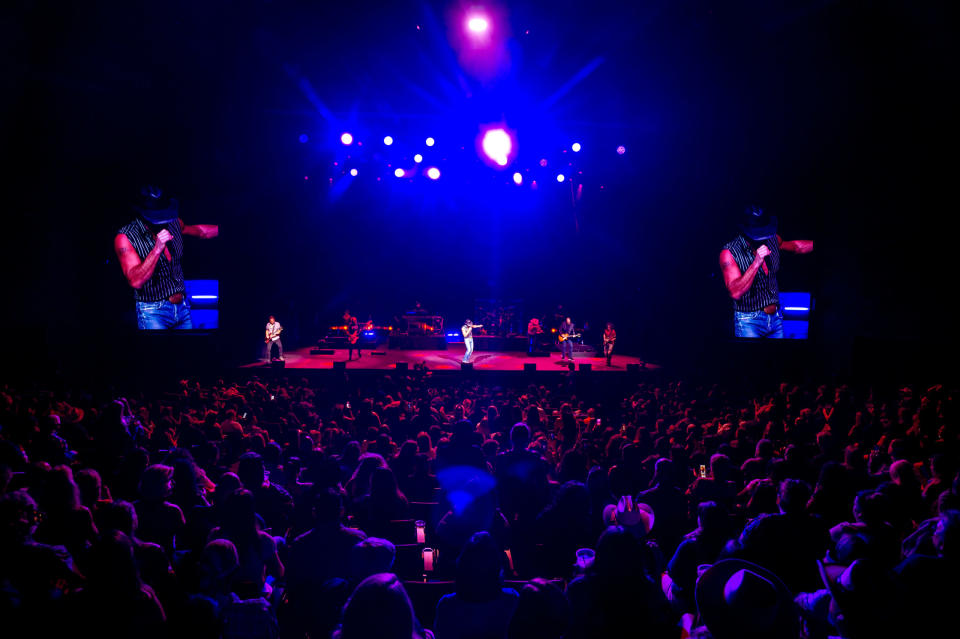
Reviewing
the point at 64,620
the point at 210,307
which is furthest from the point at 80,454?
the point at 210,307

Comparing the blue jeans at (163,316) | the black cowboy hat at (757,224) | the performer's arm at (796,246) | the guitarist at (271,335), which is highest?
the black cowboy hat at (757,224)

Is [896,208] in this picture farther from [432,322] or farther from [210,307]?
[210,307]

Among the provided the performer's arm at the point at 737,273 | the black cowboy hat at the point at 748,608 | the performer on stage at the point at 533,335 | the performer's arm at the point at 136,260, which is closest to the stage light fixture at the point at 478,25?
the black cowboy hat at the point at 748,608

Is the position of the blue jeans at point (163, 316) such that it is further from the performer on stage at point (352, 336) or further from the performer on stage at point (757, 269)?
the performer on stage at point (757, 269)

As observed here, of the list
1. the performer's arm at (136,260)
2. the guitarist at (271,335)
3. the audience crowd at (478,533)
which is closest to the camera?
the audience crowd at (478,533)

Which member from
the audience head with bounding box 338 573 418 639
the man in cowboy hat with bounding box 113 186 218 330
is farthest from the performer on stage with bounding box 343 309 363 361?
the audience head with bounding box 338 573 418 639

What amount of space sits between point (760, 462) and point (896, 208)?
35.8 feet

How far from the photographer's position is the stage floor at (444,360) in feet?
53.8

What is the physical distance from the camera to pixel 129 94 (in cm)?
1182

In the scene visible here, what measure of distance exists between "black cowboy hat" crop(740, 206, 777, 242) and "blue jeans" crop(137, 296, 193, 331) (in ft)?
53.6

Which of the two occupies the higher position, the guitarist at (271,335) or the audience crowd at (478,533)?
the guitarist at (271,335)

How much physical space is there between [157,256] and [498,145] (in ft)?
32.4

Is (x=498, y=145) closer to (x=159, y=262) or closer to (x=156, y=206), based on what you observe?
(x=156, y=206)

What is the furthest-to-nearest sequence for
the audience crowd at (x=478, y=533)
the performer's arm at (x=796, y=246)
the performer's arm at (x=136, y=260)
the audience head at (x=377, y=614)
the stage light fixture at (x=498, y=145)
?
the performer's arm at (x=796, y=246) < the performer's arm at (x=136, y=260) < the stage light fixture at (x=498, y=145) < the audience crowd at (x=478, y=533) < the audience head at (x=377, y=614)
